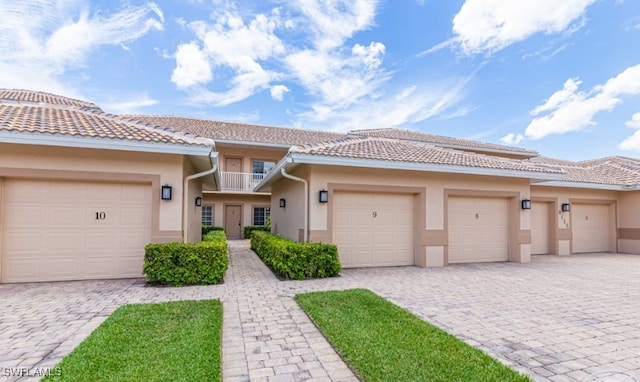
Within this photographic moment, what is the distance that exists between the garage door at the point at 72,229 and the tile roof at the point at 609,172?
46.3 ft

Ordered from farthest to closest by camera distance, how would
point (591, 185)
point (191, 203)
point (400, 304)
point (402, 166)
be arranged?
point (591, 185) < point (191, 203) < point (402, 166) < point (400, 304)

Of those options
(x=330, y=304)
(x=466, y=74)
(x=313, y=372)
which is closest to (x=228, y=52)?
(x=466, y=74)

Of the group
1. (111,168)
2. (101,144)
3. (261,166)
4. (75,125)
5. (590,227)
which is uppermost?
(261,166)

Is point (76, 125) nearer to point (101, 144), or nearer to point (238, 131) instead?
point (101, 144)

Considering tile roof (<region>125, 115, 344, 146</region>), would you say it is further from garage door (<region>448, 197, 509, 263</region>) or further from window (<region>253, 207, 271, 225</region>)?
garage door (<region>448, 197, 509, 263</region>)

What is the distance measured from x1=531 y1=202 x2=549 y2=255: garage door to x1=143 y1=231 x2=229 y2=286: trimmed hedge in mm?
12009

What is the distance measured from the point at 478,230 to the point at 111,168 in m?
10.5

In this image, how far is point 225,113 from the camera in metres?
24.2

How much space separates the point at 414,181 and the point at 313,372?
6.82 meters

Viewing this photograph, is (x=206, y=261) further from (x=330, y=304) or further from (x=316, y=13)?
(x=316, y=13)

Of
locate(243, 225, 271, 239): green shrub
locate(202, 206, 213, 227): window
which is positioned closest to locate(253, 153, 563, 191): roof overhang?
locate(243, 225, 271, 239): green shrub

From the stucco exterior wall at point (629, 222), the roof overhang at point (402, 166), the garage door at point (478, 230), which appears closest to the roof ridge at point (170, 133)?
the roof overhang at point (402, 166)

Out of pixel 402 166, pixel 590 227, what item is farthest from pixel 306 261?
pixel 590 227

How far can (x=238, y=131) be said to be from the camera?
66.4 feet
